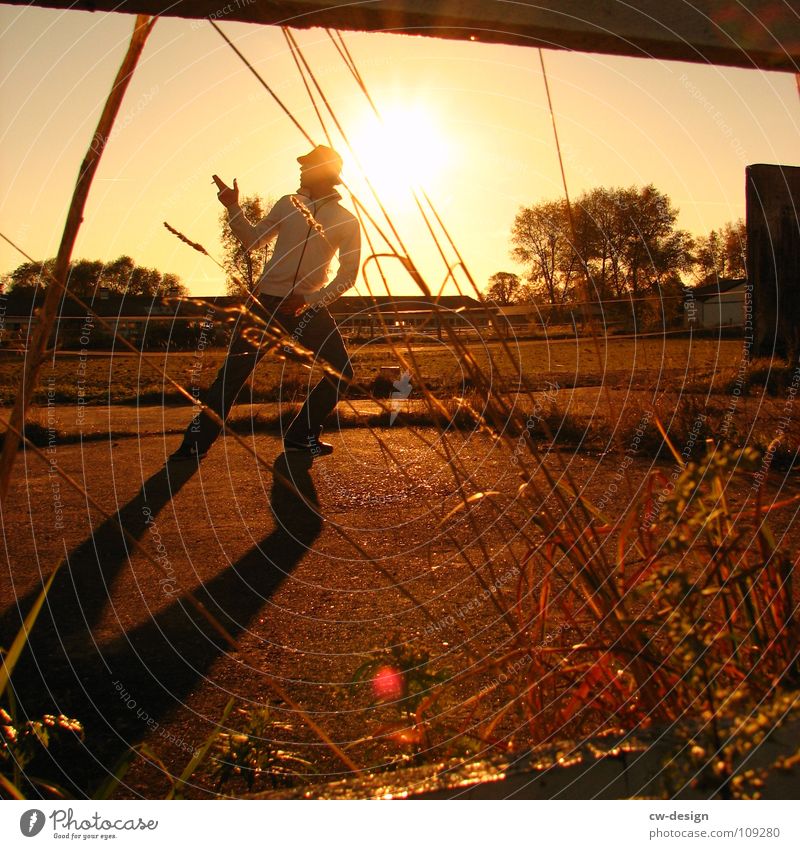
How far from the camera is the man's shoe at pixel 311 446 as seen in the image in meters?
4.99

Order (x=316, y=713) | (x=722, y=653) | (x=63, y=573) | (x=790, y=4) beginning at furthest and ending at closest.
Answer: (x=63, y=573) < (x=316, y=713) < (x=790, y=4) < (x=722, y=653)

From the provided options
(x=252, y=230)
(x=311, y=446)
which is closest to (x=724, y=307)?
(x=311, y=446)

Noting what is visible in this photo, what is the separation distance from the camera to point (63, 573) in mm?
2949

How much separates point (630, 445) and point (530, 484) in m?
3.55

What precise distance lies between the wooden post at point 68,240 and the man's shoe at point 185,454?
12.3ft

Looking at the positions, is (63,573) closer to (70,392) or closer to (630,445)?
(630,445)

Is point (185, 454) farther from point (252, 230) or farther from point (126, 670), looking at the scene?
point (126, 670)

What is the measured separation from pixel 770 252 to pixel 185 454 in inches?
179

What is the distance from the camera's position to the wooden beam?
149 centimetres

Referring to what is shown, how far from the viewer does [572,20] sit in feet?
5.31

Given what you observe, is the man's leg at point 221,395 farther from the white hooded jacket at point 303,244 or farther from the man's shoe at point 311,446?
the man's shoe at point 311,446

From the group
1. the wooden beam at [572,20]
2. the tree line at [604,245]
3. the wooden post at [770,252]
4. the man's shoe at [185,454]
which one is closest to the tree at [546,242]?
the tree line at [604,245]

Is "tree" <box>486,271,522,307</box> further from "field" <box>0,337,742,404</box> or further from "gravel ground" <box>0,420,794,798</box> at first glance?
"field" <box>0,337,742,404</box>
